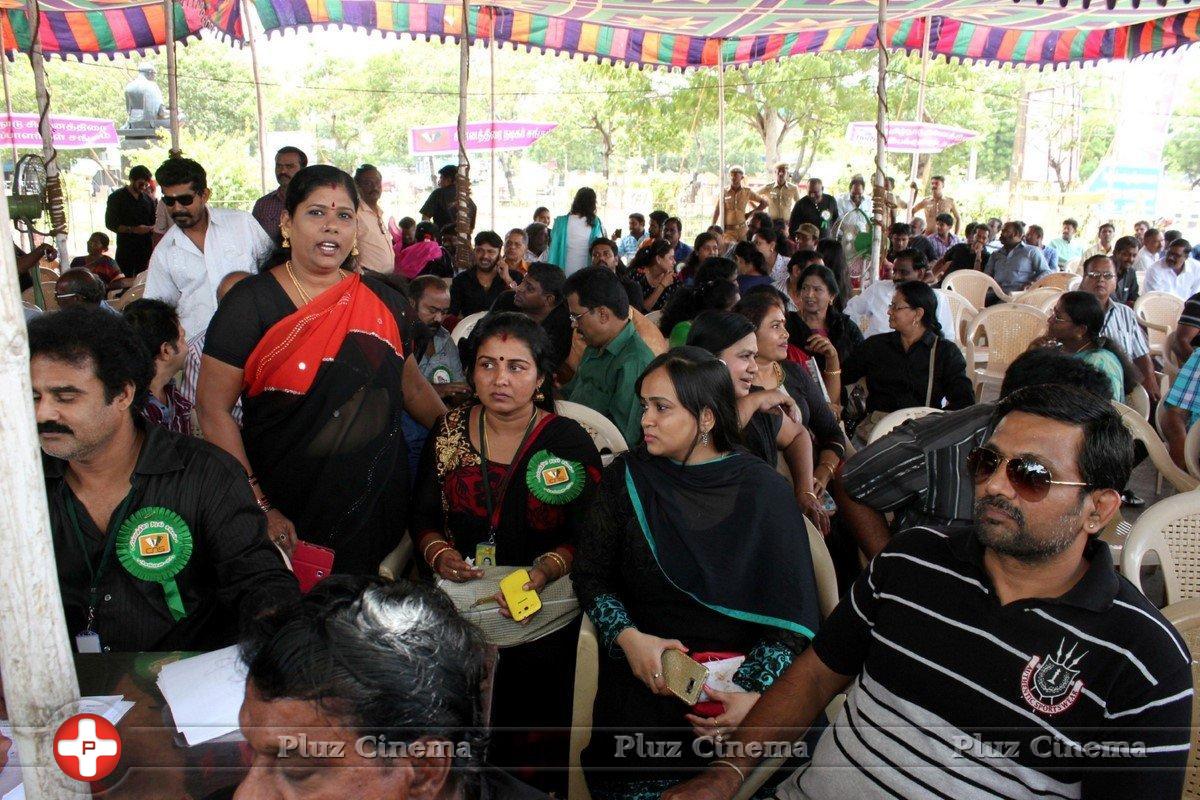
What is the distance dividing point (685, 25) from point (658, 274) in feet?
13.4

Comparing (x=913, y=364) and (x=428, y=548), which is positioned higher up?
(x=913, y=364)

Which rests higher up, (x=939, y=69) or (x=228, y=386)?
(x=939, y=69)

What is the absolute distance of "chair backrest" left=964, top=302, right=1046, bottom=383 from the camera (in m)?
6.34

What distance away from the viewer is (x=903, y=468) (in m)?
2.57

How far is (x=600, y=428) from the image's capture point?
3.45 meters

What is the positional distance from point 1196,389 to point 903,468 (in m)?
2.40

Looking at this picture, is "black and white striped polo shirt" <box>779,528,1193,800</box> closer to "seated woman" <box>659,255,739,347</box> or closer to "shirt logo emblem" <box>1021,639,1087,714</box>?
"shirt logo emblem" <box>1021,639,1087,714</box>

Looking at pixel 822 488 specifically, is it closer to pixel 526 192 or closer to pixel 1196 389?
pixel 1196 389

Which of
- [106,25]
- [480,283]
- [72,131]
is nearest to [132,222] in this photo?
[106,25]

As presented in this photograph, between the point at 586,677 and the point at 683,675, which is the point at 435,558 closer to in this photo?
the point at 586,677

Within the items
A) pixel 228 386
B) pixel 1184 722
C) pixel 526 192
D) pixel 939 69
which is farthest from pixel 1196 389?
pixel 526 192

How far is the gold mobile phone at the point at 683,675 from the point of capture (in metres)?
2.13

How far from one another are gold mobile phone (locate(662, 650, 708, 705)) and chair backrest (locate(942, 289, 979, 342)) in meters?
5.56

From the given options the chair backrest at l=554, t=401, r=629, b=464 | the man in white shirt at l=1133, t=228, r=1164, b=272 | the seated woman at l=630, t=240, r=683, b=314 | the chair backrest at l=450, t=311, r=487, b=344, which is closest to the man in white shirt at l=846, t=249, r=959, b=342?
the seated woman at l=630, t=240, r=683, b=314
